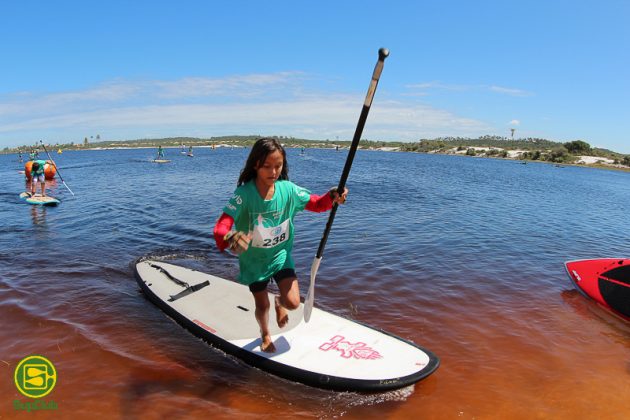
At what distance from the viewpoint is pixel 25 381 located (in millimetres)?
5117

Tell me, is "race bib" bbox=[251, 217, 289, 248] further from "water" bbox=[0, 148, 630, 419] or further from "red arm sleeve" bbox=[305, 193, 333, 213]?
"water" bbox=[0, 148, 630, 419]

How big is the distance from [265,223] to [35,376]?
158 inches

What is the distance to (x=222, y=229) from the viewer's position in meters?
3.70

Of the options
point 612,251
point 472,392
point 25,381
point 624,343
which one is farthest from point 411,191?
point 25,381

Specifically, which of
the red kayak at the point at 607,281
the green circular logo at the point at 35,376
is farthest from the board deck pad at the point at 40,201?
the red kayak at the point at 607,281

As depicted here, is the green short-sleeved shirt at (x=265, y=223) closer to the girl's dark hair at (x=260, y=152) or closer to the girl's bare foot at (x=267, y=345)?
the girl's dark hair at (x=260, y=152)

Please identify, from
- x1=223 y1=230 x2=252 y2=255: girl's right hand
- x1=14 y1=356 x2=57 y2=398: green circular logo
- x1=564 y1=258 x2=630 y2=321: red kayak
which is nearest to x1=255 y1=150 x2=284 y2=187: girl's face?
x1=223 y1=230 x2=252 y2=255: girl's right hand

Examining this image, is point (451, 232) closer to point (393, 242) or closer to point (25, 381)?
point (393, 242)

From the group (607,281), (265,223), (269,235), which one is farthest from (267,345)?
(607,281)

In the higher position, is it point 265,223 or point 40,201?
point 265,223

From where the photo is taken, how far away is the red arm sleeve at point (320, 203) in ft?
14.3

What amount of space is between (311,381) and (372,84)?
3.65 meters

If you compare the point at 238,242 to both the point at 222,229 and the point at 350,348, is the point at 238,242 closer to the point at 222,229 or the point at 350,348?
the point at 222,229

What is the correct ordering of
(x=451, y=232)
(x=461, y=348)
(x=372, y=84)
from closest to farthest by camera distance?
(x=372, y=84) < (x=461, y=348) < (x=451, y=232)
